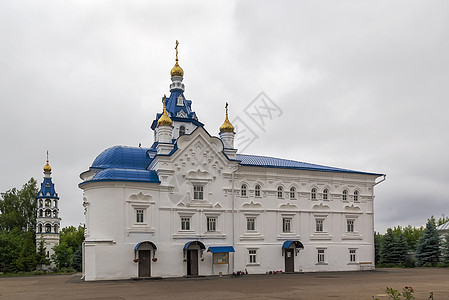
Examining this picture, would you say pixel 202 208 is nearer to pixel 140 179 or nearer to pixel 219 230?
pixel 219 230

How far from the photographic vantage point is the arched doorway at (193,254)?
1253 inches

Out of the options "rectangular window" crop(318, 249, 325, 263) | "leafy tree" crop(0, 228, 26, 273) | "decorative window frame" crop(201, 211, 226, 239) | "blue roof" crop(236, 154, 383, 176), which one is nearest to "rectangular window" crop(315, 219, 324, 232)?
"rectangular window" crop(318, 249, 325, 263)

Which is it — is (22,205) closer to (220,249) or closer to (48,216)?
(48,216)

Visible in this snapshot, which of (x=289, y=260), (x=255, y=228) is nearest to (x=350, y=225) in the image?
(x=289, y=260)

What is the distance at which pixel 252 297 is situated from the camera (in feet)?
59.8

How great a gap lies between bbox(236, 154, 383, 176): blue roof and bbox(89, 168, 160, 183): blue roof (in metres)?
6.69

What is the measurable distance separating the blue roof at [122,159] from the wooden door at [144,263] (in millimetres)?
6408

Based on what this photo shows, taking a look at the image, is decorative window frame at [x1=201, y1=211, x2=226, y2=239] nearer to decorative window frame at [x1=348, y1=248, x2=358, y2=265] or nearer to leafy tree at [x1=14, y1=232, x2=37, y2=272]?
decorative window frame at [x1=348, y1=248, x2=358, y2=265]

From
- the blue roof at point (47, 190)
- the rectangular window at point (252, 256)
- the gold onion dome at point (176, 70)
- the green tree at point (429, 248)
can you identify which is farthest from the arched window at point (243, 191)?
the blue roof at point (47, 190)

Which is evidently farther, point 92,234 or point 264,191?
point 264,191

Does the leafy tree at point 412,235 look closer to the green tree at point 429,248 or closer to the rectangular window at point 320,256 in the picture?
the green tree at point 429,248

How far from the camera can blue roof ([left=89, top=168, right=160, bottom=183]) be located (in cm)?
3069

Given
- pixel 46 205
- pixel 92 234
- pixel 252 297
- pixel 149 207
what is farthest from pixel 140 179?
pixel 46 205

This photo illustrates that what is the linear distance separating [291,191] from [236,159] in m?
4.97
